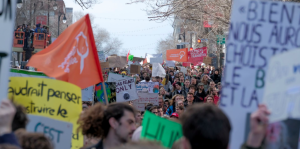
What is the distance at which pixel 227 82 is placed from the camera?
9.29 feet

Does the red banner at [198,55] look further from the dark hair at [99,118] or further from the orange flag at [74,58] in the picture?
the dark hair at [99,118]

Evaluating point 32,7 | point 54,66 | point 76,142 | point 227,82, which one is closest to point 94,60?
point 54,66

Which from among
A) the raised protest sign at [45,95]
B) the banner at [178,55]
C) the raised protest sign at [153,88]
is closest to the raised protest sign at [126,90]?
the raised protest sign at [153,88]

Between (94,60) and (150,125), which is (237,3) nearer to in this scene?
(150,125)

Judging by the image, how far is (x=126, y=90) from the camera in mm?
10320

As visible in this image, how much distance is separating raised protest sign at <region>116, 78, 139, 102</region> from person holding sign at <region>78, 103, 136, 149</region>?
6.45 meters

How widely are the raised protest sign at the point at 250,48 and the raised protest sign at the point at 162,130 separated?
65 cm

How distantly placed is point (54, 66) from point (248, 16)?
101 inches

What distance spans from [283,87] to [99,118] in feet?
5.88

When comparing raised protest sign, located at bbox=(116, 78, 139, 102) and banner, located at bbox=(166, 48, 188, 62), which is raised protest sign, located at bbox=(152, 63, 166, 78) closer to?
banner, located at bbox=(166, 48, 188, 62)

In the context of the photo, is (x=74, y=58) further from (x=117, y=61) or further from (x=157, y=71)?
(x=157, y=71)

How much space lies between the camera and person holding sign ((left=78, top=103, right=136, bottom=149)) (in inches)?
141

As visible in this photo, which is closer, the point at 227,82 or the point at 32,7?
the point at 227,82

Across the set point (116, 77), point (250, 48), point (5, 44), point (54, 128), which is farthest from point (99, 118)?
point (116, 77)
